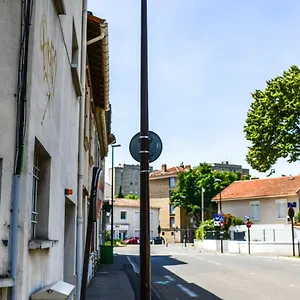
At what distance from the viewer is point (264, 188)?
56.3 m

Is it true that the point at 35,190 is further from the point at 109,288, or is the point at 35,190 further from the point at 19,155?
the point at 109,288

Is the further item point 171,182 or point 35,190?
point 171,182

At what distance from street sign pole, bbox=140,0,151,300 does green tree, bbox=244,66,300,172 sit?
92.5 ft

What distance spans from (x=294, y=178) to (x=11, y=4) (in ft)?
175

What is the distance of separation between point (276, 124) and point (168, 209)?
54.6m

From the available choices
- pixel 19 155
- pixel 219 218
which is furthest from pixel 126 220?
pixel 19 155

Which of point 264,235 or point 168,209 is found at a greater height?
point 168,209

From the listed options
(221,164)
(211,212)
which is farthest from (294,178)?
(221,164)

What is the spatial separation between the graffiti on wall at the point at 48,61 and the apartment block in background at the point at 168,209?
77171mm

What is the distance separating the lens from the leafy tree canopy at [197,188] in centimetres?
7704

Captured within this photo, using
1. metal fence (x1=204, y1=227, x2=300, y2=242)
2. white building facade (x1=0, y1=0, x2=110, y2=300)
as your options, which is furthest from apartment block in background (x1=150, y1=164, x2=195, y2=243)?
white building facade (x1=0, y1=0, x2=110, y2=300)

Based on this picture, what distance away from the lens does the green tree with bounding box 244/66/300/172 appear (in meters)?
35.4

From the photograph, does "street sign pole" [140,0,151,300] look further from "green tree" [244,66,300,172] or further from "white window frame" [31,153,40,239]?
"green tree" [244,66,300,172]

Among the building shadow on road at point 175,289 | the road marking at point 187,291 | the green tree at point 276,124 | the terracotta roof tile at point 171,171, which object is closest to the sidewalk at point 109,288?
the building shadow on road at point 175,289
